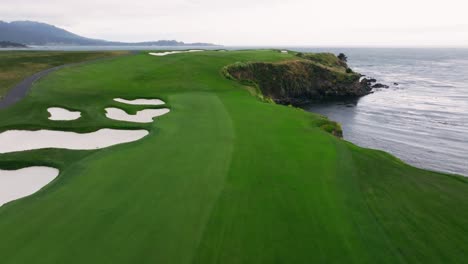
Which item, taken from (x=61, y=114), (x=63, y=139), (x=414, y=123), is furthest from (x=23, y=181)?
(x=414, y=123)

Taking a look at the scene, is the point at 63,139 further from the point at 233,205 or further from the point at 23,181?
the point at 233,205

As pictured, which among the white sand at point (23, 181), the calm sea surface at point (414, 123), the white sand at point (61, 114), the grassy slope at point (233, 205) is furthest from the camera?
the calm sea surface at point (414, 123)

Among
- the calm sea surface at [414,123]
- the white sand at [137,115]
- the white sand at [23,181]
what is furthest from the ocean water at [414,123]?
the white sand at [23,181]

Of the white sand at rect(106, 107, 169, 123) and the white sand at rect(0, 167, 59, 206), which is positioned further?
the white sand at rect(106, 107, 169, 123)

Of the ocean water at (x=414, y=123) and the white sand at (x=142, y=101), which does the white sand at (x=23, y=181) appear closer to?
the white sand at (x=142, y=101)

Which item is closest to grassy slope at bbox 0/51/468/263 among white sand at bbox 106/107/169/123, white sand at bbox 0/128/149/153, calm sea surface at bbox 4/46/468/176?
white sand at bbox 0/128/149/153

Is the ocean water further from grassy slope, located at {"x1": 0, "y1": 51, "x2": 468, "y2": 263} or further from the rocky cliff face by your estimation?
grassy slope, located at {"x1": 0, "y1": 51, "x2": 468, "y2": 263}

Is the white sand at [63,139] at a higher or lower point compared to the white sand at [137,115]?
lower
